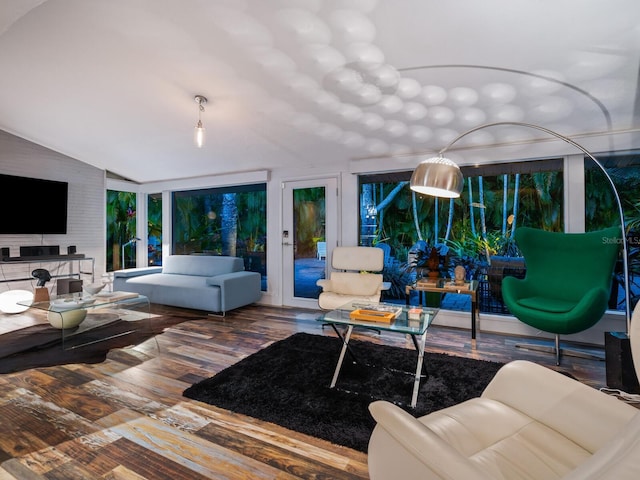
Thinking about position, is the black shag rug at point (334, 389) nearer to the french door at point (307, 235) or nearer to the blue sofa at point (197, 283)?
the blue sofa at point (197, 283)

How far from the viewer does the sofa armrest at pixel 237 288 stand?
175 inches

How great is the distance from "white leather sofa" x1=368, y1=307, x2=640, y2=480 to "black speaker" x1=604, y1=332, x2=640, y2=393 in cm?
138

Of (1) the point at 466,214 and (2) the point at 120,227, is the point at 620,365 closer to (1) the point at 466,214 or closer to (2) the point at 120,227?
(1) the point at 466,214

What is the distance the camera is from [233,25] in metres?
2.53

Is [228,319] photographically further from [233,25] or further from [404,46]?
Answer: [404,46]

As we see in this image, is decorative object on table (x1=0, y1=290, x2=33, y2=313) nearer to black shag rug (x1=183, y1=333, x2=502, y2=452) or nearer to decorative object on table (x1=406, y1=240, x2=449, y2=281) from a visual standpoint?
black shag rug (x1=183, y1=333, x2=502, y2=452)

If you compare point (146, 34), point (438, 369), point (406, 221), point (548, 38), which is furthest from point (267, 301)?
point (548, 38)

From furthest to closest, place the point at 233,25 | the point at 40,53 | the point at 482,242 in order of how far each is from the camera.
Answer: the point at 482,242
the point at 40,53
the point at 233,25

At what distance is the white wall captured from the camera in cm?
493

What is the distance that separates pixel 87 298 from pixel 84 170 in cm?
332

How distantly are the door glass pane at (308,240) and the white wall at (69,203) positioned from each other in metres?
3.58

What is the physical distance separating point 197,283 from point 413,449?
4280mm

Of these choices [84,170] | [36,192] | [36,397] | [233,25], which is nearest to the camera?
[36,397]

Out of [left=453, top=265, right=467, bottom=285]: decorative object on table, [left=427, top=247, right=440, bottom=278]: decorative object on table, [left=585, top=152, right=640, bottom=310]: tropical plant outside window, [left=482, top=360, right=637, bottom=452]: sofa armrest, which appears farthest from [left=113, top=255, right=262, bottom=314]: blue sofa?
[left=585, top=152, right=640, bottom=310]: tropical plant outside window
